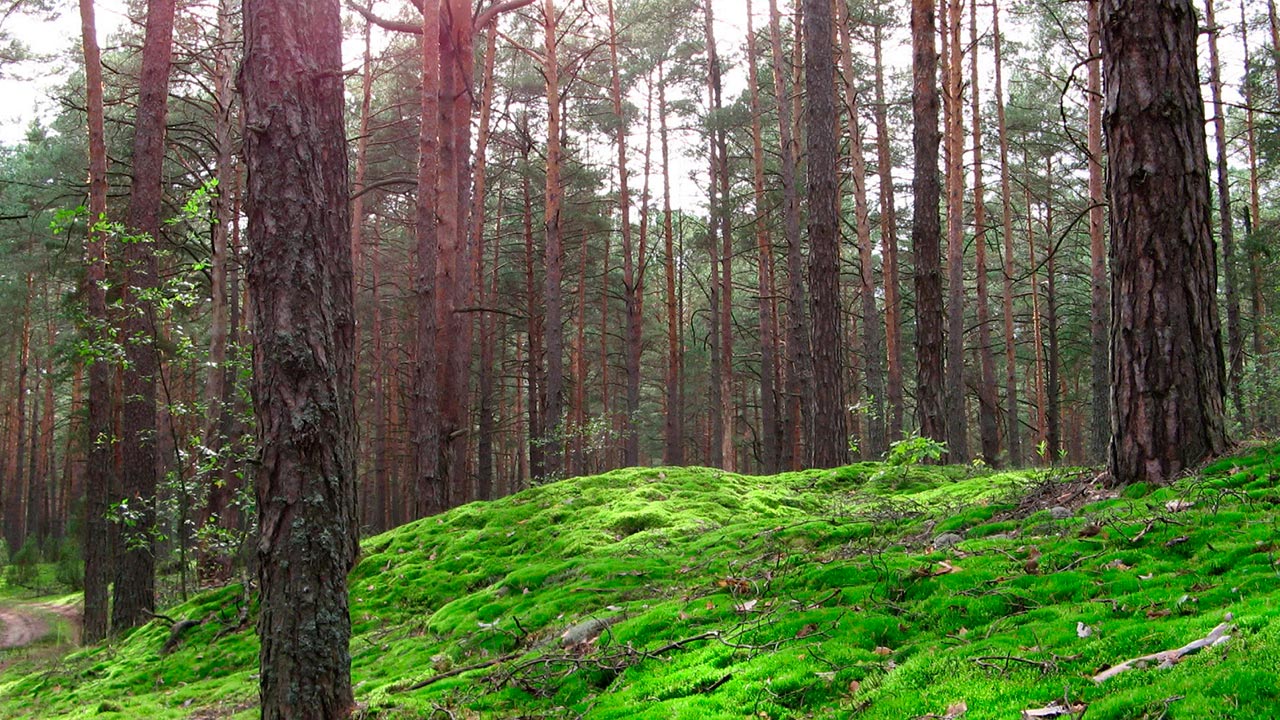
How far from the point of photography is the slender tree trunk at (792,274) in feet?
50.0

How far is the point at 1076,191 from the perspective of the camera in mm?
24562

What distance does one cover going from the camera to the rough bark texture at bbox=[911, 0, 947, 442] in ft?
32.0

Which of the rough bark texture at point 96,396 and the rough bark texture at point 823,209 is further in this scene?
the rough bark texture at point 96,396

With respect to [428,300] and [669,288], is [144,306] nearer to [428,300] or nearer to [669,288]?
[428,300]

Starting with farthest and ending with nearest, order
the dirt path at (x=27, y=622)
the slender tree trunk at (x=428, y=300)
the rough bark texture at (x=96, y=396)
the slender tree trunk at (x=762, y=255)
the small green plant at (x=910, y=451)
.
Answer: the slender tree trunk at (x=762, y=255) → the dirt path at (x=27, y=622) → the rough bark texture at (x=96, y=396) → the slender tree trunk at (x=428, y=300) → the small green plant at (x=910, y=451)

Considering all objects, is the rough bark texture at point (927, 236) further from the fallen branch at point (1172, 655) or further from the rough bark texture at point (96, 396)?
the rough bark texture at point (96, 396)

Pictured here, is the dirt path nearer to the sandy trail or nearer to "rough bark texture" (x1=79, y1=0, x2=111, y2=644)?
the sandy trail

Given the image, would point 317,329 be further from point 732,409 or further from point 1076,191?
point 1076,191

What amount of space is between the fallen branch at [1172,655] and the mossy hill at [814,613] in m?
0.03

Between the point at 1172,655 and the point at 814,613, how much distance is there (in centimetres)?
161

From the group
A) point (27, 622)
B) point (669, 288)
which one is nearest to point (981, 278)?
point (669, 288)

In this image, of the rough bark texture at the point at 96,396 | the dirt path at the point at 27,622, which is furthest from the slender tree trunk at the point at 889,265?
the dirt path at the point at 27,622

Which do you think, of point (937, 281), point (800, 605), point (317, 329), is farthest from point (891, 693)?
point (937, 281)

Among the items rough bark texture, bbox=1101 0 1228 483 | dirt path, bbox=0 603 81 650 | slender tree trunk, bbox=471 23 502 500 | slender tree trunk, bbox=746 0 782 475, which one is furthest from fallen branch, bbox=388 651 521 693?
dirt path, bbox=0 603 81 650
